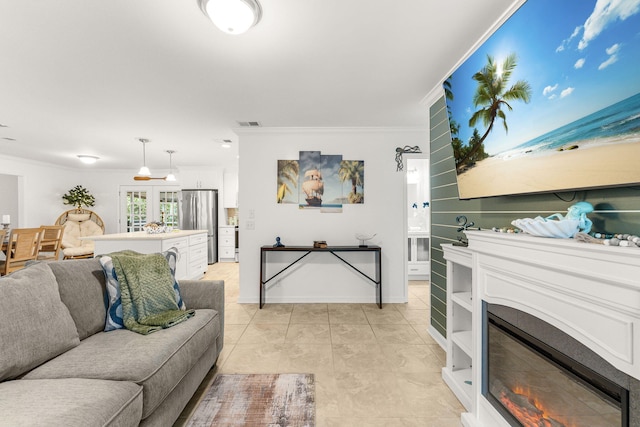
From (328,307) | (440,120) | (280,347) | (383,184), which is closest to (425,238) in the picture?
(383,184)

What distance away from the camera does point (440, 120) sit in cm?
276

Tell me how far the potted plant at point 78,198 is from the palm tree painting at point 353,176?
694cm

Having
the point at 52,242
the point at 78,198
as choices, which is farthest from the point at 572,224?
the point at 78,198

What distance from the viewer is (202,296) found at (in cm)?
222

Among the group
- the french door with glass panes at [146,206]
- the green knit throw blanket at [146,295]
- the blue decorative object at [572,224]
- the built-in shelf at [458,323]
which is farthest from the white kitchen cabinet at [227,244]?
the blue decorative object at [572,224]

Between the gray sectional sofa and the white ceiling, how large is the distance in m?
1.54

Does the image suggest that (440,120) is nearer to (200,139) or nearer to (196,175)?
(200,139)

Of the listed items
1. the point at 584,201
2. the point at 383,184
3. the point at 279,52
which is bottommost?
the point at 584,201

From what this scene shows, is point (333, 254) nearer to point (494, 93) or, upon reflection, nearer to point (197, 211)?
point (494, 93)

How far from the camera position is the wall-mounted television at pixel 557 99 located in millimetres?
983

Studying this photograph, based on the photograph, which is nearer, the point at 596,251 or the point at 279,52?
the point at 596,251

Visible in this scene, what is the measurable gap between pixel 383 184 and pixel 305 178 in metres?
1.10

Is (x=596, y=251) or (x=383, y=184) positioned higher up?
(x=383, y=184)

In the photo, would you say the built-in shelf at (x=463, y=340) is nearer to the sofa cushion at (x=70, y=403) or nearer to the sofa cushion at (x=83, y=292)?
the sofa cushion at (x=70, y=403)
